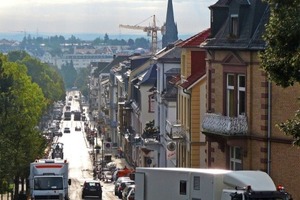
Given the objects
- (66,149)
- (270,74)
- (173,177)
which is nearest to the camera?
(270,74)

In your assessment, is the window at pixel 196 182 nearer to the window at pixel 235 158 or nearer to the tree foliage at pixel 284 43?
the tree foliage at pixel 284 43

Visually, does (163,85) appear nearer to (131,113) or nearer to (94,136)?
(131,113)

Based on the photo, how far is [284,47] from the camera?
2884 cm

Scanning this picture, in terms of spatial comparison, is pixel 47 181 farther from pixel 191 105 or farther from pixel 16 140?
pixel 16 140

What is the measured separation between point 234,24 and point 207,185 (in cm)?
1453

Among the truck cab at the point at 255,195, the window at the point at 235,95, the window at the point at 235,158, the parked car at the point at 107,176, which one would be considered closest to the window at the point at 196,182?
the truck cab at the point at 255,195

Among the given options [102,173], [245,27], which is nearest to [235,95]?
[245,27]

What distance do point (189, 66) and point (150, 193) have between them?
29.5m

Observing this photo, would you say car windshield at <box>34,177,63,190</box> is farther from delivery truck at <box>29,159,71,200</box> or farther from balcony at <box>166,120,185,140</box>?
balcony at <box>166,120,185,140</box>

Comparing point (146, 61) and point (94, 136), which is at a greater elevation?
point (146, 61)

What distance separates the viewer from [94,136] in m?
185

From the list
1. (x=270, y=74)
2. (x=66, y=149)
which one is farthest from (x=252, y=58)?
(x=66, y=149)

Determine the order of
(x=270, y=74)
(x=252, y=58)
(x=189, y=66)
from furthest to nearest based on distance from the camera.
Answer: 1. (x=189, y=66)
2. (x=252, y=58)
3. (x=270, y=74)

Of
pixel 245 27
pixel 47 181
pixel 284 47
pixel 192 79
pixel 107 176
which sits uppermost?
pixel 245 27
